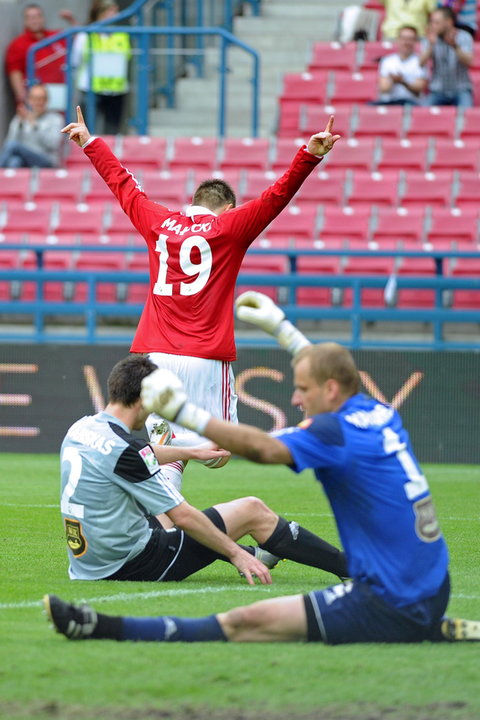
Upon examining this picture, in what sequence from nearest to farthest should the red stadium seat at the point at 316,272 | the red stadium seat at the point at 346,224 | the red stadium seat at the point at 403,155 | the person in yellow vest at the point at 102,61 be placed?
the red stadium seat at the point at 316,272 → the red stadium seat at the point at 346,224 → the red stadium seat at the point at 403,155 → the person in yellow vest at the point at 102,61

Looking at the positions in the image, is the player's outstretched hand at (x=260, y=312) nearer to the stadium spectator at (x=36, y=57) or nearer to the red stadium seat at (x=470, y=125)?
the red stadium seat at (x=470, y=125)

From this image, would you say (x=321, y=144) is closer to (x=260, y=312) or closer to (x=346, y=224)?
(x=260, y=312)

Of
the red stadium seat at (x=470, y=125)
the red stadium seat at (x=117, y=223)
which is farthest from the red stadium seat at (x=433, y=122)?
the red stadium seat at (x=117, y=223)

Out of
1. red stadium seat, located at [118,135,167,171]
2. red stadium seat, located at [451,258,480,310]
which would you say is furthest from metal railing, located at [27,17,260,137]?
red stadium seat, located at [451,258,480,310]

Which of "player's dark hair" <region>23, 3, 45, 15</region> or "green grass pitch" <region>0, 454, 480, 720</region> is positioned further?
"player's dark hair" <region>23, 3, 45, 15</region>

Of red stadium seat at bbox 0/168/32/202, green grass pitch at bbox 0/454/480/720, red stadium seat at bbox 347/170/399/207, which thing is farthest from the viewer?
red stadium seat at bbox 0/168/32/202

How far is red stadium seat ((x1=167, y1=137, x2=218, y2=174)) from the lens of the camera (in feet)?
62.2

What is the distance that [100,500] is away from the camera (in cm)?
646

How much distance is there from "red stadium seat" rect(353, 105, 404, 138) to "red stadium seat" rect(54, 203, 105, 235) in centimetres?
378

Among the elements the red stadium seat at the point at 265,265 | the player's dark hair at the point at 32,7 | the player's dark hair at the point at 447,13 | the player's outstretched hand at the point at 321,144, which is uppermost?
the player's dark hair at the point at 32,7

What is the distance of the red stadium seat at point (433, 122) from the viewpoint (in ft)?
61.1

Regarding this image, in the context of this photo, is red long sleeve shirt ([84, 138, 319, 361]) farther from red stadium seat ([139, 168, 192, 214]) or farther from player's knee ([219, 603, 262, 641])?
red stadium seat ([139, 168, 192, 214])

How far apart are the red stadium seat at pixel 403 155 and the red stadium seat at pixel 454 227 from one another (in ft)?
4.73

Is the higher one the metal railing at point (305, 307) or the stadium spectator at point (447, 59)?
the stadium spectator at point (447, 59)
